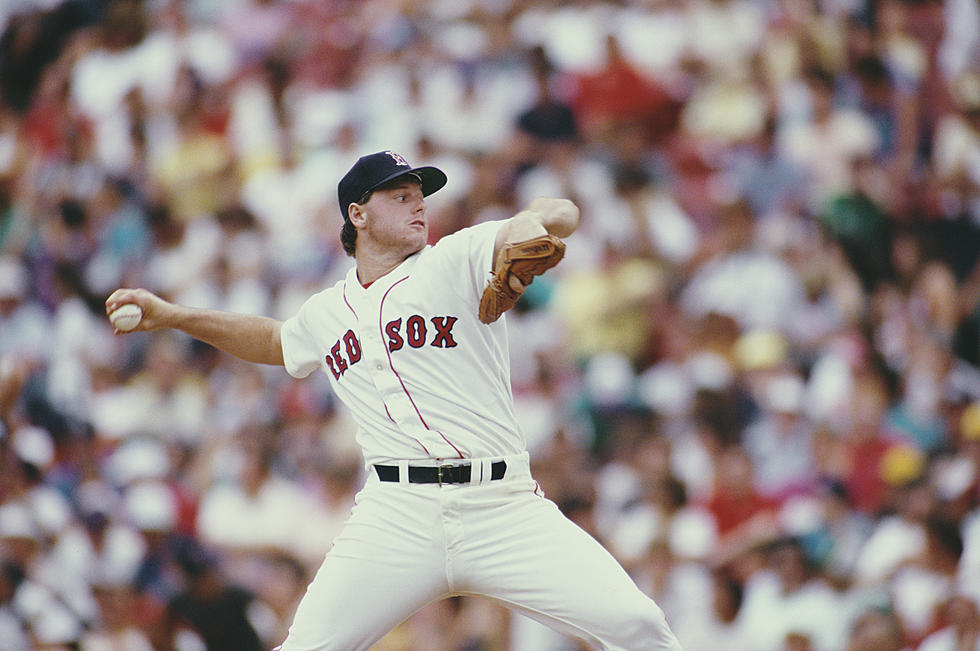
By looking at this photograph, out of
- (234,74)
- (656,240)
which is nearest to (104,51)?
(234,74)

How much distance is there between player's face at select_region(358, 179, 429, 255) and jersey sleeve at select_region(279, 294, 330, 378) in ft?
1.13

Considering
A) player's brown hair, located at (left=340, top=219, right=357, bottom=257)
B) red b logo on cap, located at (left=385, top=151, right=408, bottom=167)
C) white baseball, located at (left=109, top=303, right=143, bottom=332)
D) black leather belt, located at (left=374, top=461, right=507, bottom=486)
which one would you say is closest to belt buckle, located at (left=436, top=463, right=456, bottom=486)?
black leather belt, located at (left=374, top=461, right=507, bottom=486)

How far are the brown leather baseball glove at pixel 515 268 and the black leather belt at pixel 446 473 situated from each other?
48 centimetres

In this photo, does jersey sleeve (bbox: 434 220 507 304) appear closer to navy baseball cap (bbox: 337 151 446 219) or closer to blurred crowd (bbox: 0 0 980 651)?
navy baseball cap (bbox: 337 151 446 219)

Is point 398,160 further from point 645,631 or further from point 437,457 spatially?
point 645,631

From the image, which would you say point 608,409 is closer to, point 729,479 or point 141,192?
point 729,479

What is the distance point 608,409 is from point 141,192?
4376mm

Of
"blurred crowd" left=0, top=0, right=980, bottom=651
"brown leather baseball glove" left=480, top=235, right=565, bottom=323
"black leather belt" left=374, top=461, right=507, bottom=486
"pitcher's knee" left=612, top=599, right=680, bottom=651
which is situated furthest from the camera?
"blurred crowd" left=0, top=0, right=980, bottom=651

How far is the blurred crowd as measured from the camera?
22.2 feet

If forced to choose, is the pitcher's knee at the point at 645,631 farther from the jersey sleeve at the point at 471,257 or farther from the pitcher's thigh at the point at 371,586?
the jersey sleeve at the point at 471,257

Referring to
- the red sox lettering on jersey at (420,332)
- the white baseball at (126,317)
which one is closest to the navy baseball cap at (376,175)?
the red sox lettering on jersey at (420,332)

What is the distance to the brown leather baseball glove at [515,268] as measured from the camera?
11.9 ft

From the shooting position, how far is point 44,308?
368 inches

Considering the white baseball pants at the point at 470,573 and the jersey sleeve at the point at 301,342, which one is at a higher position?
the jersey sleeve at the point at 301,342
